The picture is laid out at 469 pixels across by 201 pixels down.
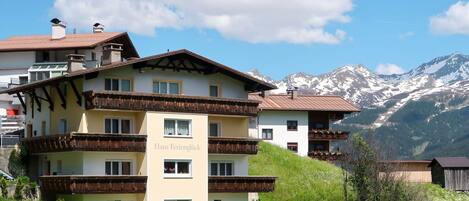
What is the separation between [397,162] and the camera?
7181 cm

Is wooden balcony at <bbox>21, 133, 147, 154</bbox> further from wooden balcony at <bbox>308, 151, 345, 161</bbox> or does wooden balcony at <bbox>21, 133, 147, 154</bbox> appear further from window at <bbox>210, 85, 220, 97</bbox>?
wooden balcony at <bbox>308, 151, 345, 161</bbox>

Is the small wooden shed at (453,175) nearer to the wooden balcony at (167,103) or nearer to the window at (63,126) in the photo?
the wooden balcony at (167,103)

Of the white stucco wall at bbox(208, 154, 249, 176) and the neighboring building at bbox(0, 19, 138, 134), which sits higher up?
the neighboring building at bbox(0, 19, 138, 134)

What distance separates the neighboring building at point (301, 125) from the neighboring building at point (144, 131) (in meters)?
32.9

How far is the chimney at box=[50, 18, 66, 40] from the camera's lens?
269 feet

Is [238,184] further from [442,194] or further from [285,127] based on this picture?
[285,127]

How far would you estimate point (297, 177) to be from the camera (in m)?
70.3

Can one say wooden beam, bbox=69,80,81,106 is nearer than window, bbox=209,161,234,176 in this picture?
Yes

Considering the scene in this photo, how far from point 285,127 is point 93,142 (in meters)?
43.5

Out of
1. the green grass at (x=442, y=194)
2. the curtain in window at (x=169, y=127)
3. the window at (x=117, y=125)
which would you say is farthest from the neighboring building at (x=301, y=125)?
the window at (x=117, y=125)

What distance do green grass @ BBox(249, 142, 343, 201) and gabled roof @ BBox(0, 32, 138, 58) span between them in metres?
15.0

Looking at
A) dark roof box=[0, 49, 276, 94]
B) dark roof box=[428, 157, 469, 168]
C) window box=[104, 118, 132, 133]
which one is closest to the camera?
dark roof box=[0, 49, 276, 94]

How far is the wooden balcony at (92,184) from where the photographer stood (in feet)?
169

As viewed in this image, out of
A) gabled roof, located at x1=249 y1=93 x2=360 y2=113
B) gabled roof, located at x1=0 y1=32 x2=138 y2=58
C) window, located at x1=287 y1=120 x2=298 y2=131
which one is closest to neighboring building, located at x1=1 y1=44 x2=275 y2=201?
gabled roof, located at x1=0 y1=32 x2=138 y2=58
